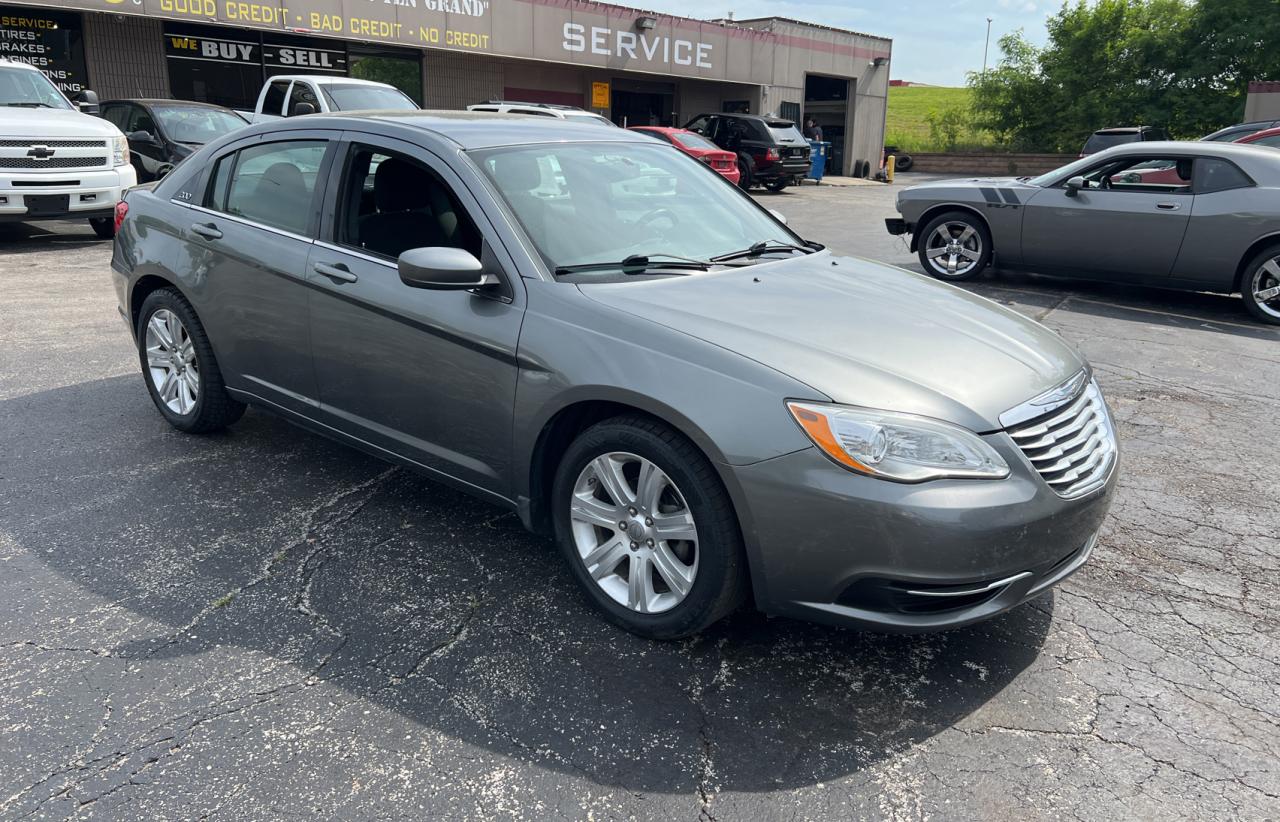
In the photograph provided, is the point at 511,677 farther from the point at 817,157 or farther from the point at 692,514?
the point at 817,157

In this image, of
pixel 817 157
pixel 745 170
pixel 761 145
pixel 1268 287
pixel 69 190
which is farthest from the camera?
pixel 817 157

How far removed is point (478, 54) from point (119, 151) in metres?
12.2

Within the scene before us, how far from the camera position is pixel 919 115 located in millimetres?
61031

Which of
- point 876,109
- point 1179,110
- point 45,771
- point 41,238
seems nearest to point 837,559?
point 45,771

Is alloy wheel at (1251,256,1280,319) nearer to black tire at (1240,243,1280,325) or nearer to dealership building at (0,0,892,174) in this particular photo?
black tire at (1240,243,1280,325)

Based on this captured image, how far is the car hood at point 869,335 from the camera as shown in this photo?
2826 millimetres

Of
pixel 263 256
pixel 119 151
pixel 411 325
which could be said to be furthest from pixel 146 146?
pixel 411 325

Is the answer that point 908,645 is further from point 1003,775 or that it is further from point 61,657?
point 61,657

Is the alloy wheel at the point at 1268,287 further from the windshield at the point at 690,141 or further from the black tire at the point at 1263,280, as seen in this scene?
the windshield at the point at 690,141

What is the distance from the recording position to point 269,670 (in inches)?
117

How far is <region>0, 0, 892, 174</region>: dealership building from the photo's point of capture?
708 inches

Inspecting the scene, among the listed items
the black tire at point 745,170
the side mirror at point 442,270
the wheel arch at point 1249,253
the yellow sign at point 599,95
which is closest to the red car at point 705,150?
the black tire at point 745,170

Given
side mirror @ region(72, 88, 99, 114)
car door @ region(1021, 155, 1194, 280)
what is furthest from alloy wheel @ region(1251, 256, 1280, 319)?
side mirror @ region(72, 88, 99, 114)

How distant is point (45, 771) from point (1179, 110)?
40.1 m
